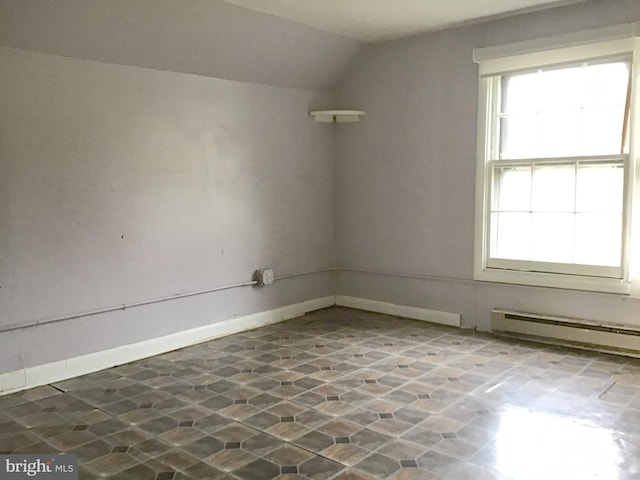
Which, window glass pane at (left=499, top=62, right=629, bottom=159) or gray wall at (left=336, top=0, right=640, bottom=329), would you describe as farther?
gray wall at (left=336, top=0, right=640, bottom=329)

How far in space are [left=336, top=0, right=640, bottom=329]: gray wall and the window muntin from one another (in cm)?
21

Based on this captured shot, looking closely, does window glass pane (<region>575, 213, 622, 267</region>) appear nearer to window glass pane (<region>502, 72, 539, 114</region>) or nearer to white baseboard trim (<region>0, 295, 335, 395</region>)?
window glass pane (<region>502, 72, 539, 114</region>)

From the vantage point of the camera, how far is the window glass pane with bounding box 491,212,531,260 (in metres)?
4.51

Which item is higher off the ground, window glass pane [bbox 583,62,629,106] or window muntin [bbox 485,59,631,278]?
window glass pane [bbox 583,62,629,106]

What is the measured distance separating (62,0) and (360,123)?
2850 millimetres

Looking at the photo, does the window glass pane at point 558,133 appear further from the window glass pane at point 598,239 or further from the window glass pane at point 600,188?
the window glass pane at point 598,239

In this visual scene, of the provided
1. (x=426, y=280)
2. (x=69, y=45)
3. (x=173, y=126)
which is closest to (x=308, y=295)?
(x=426, y=280)

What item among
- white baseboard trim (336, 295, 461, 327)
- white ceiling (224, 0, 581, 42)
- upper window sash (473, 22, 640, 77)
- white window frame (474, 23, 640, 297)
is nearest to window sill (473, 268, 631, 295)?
white window frame (474, 23, 640, 297)

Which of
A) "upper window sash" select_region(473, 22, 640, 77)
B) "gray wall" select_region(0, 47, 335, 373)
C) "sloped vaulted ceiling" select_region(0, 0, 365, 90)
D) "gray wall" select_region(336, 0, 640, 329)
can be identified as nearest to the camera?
"sloped vaulted ceiling" select_region(0, 0, 365, 90)

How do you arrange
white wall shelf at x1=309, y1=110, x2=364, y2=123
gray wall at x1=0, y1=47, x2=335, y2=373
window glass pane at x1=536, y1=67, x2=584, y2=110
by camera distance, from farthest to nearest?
white wall shelf at x1=309, y1=110, x2=364, y2=123 < window glass pane at x1=536, y1=67, x2=584, y2=110 < gray wall at x1=0, y1=47, x2=335, y2=373

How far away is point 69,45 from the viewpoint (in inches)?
140

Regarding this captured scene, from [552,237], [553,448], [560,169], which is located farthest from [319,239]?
[553,448]

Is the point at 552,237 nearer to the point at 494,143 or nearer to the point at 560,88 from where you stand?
the point at 494,143

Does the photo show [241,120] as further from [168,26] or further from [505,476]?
[505,476]
